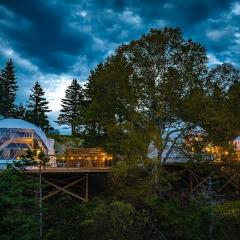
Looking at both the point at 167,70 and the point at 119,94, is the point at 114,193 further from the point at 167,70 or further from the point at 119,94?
the point at 167,70

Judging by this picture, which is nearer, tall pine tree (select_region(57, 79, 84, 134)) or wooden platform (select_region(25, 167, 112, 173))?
wooden platform (select_region(25, 167, 112, 173))

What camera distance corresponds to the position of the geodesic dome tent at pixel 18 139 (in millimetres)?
31406

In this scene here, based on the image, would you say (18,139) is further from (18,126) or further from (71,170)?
(71,170)

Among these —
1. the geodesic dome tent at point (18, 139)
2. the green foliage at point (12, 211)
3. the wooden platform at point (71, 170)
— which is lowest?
the green foliage at point (12, 211)

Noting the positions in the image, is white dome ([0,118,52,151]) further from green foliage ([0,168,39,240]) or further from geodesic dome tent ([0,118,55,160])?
green foliage ([0,168,39,240])

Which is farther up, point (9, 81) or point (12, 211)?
point (9, 81)

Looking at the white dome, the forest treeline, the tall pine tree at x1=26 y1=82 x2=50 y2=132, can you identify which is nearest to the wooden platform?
the forest treeline

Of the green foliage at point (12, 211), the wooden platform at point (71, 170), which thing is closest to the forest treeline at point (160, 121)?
the wooden platform at point (71, 170)

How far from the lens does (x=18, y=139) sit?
107 ft

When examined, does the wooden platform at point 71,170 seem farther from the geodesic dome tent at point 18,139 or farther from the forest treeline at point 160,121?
the geodesic dome tent at point 18,139

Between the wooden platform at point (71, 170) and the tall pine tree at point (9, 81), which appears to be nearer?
the wooden platform at point (71, 170)

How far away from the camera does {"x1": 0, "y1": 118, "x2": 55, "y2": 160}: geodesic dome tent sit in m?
31.4

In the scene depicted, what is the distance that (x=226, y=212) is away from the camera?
78.6 feet

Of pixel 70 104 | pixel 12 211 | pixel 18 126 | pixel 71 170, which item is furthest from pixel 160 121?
pixel 70 104
